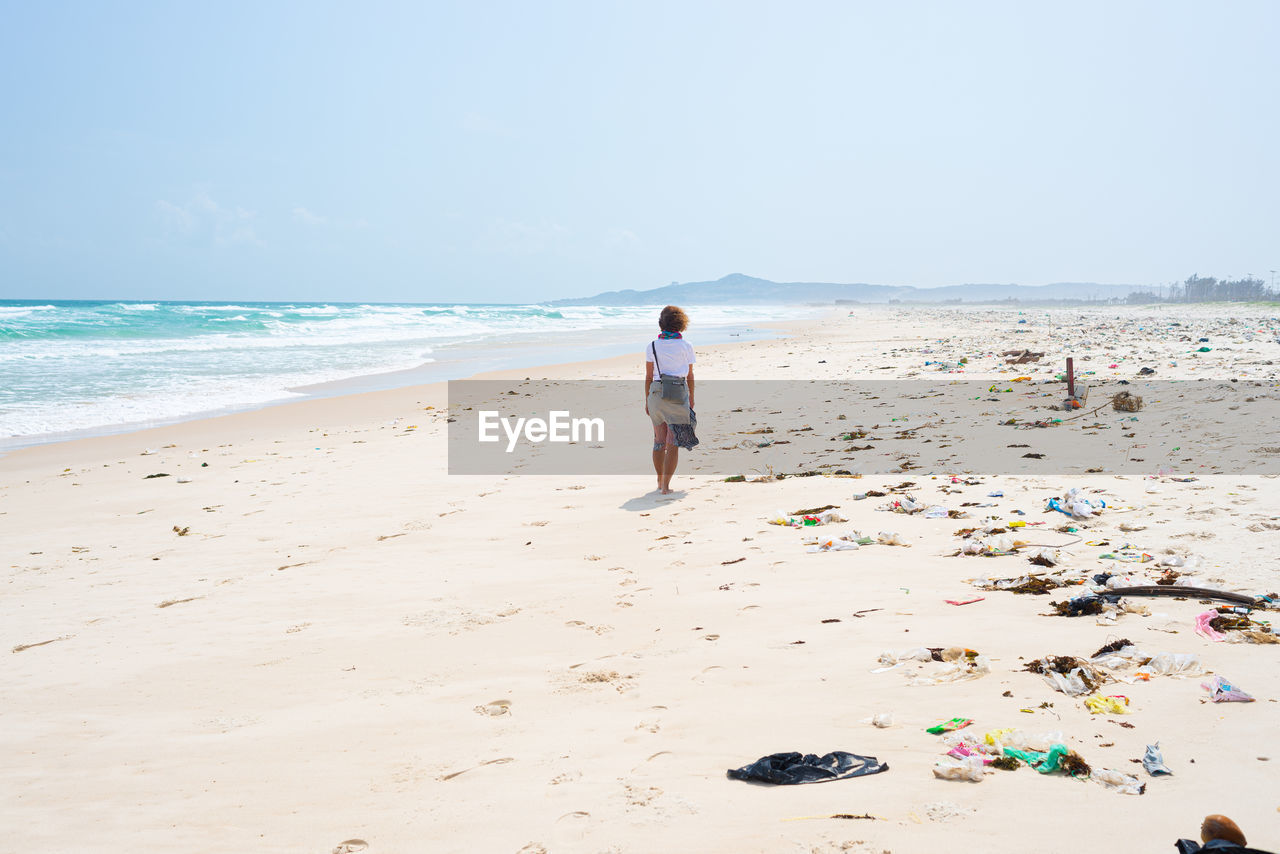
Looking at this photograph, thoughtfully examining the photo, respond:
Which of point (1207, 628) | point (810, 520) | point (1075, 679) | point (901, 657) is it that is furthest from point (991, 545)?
point (1075, 679)

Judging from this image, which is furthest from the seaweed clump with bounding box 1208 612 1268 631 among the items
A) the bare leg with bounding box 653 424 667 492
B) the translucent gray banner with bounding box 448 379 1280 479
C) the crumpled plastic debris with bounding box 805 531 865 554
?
the bare leg with bounding box 653 424 667 492

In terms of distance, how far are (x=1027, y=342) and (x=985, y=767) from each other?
1916cm

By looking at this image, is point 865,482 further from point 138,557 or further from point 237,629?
point 138,557

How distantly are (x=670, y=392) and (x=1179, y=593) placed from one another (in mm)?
4138

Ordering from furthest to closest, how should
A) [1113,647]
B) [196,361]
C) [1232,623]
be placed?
[196,361]
[1232,623]
[1113,647]

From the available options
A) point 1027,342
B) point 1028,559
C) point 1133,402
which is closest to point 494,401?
point 1133,402

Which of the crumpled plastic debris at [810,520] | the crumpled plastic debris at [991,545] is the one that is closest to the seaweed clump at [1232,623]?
the crumpled plastic debris at [991,545]

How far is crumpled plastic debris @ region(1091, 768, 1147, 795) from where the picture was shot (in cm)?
223

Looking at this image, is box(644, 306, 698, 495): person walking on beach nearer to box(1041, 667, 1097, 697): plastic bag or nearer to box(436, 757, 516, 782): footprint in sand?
box(1041, 667, 1097, 697): plastic bag

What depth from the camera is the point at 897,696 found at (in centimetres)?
297

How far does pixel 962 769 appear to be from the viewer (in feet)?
7.77

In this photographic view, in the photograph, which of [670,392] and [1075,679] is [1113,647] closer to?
[1075,679]

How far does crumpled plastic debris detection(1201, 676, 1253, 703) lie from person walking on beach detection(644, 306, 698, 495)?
4.56 m

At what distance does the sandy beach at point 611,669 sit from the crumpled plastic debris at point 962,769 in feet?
0.09
